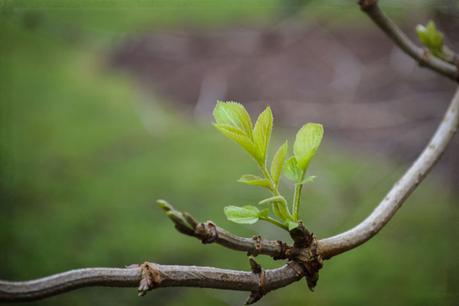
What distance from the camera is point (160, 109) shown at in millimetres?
1422

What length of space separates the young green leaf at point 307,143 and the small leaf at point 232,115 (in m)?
0.03

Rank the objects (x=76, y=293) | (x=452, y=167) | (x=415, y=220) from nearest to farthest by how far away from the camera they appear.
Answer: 1. (x=76, y=293)
2. (x=415, y=220)
3. (x=452, y=167)

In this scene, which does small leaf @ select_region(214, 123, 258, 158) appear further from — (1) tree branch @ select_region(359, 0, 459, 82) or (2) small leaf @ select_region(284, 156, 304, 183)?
(1) tree branch @ select_region(359, 0, 459, 82)

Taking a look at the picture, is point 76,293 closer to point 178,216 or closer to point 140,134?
point 140,134

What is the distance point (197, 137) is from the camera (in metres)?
1.24

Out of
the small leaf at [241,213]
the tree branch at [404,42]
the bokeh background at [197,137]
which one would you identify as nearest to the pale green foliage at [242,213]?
the small leaf at [241,213]

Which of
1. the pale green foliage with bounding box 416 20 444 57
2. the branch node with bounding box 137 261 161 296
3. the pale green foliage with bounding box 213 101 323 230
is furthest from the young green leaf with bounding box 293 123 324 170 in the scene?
the pale green foliage with bounding box 416 20 444 57

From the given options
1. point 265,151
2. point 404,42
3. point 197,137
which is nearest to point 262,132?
→ point 265,151

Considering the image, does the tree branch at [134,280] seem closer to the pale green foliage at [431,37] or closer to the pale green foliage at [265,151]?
the pale green foliage at [265,151]

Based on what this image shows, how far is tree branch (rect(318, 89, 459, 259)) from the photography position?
27 centimetres

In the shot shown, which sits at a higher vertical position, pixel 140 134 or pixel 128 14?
pixel 128 14

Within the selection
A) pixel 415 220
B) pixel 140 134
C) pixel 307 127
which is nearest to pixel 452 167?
pixel 415 220

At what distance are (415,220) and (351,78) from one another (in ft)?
2.79

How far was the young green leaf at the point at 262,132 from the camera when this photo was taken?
0.25 m
